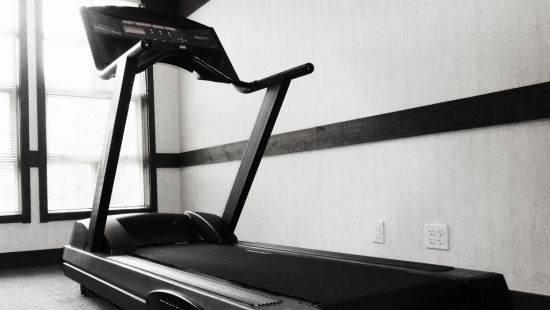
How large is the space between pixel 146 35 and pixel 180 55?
28 centimetres

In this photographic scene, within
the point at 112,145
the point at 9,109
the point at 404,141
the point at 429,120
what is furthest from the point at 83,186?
the point at 429,120

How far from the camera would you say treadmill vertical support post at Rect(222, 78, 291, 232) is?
8.54ft

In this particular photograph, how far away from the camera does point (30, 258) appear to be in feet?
13.2

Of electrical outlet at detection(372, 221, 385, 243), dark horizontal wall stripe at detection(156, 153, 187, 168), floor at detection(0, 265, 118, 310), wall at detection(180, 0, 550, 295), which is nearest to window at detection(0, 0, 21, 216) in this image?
floor at detection(0, 265, 118, 310)

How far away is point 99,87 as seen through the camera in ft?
14.8

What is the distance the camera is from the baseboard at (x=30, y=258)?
392cm

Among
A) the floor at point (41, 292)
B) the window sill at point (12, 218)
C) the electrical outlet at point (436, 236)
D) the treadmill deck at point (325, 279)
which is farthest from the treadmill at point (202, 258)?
the window sill at point (12, 218)

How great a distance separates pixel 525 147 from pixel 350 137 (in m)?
1.05

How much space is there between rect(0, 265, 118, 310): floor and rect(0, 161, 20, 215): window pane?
534mm

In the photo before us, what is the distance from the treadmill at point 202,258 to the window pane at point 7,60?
2.02 metres

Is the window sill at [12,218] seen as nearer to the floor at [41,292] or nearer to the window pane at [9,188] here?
the window pane at [9,188]

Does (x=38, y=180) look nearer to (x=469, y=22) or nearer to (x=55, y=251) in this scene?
(x=55, y=251)

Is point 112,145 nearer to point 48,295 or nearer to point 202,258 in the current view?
point 202,258

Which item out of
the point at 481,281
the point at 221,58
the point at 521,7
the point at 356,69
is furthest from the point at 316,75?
the point at 481,281
